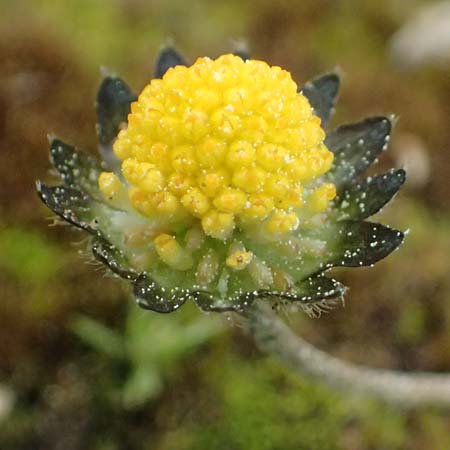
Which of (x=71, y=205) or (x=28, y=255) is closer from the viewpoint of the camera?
(x=71, y=205)

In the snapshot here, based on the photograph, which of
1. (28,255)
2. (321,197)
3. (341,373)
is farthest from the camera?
(28,255)

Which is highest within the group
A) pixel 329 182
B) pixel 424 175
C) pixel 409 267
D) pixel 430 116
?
pixel 430 116

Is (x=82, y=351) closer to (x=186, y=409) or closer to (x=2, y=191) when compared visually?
(x=186, y=409)

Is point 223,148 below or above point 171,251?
above

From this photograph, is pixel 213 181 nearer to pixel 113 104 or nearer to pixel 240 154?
pixel 240 154

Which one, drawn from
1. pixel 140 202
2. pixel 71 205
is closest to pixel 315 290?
pixel 140 202

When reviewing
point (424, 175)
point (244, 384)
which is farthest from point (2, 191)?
point (424, 175)

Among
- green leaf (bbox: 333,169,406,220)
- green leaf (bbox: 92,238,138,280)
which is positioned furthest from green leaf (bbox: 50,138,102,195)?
green leaf (bbox: 333,169,406,220)

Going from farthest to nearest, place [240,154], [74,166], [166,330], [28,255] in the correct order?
1. [28,255]
2. [166,330]
3. [74,166]
4. [240,154]
